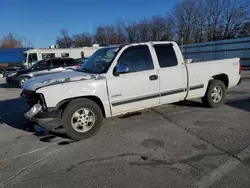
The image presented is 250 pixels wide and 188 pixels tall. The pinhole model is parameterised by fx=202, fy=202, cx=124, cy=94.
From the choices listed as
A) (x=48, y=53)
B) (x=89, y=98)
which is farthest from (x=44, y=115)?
(x=48, y=53)

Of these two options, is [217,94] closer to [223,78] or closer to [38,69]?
[223,78]

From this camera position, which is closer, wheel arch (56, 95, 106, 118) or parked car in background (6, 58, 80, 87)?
wheel arch (56, 95, 106, 118)

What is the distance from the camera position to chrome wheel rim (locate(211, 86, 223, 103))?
588cm

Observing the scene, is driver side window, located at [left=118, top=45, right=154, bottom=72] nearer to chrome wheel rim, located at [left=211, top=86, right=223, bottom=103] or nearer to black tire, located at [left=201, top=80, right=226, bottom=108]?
black tire, located at [left=201, top=80, right=226, bottom=108]

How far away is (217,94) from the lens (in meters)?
5.95

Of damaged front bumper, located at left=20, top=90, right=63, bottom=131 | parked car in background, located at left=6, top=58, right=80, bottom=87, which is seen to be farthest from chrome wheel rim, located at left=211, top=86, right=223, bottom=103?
parked car in background, located at left=6, top=58, right=80, bottom=87

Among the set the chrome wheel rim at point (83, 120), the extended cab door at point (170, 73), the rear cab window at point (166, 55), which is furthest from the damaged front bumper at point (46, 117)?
the rear cab window at point (166, 55)

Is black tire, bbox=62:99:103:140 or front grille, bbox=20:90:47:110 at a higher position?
front grille, bbox=20:90:47:110

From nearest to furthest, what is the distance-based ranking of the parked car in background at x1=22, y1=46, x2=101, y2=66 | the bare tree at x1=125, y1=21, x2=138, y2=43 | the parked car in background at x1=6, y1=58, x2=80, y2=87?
the parked car in background at x1=6, y1=58, x2=80, y2=87
the parked car in background at x1=22, y1=46, x2=101, y2=66
the bare tree at x1=125, y1=21, x2=138, y2=43

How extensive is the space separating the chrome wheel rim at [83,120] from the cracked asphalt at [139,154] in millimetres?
292

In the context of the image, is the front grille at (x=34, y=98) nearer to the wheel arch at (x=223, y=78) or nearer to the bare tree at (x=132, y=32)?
the wheel arch at (x=223, y=78)

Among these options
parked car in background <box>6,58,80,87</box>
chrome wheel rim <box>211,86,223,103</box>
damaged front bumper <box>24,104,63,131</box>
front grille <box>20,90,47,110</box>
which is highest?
parked car in background <box>6,58,80,87</box>

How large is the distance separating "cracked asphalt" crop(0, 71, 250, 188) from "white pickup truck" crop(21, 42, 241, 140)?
1.62 ft

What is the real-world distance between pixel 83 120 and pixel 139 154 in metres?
1.43
